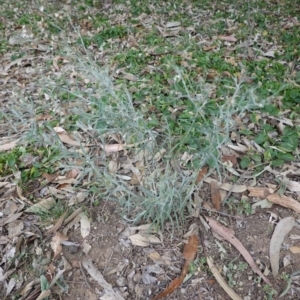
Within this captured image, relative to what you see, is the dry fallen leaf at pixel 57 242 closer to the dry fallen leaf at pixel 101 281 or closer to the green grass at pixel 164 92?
the dry fallen leaf at pixel 101 281

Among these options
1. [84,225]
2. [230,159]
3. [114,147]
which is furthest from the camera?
[114,147]

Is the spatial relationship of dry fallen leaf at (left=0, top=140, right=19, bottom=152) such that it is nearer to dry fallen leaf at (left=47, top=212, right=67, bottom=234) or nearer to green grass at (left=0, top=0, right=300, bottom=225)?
green grass at (left=0, top=0, right=300, bottom=225)

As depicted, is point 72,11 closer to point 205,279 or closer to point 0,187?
point 0,187

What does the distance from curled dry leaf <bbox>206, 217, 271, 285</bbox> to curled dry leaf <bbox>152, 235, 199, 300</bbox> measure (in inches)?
4.0

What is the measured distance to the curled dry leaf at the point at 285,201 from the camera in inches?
67.6

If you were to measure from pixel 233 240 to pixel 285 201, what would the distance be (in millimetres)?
317

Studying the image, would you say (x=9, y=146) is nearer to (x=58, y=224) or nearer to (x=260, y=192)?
(x=58, y=224)

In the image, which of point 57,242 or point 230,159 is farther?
point 230,159

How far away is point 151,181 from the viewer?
1.69m

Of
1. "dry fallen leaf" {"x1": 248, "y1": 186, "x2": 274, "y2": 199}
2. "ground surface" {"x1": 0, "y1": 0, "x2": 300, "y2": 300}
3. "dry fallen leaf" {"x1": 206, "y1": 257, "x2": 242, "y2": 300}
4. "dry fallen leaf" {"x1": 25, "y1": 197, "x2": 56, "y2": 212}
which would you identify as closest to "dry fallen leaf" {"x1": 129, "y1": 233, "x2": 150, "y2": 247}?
"ground surface" {"x1": 0, "y1": 0, "x2": 300, "y2": 300}

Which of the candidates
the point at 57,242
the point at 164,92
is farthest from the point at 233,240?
the point at 164,92

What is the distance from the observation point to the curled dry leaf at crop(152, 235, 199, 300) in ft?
4.96

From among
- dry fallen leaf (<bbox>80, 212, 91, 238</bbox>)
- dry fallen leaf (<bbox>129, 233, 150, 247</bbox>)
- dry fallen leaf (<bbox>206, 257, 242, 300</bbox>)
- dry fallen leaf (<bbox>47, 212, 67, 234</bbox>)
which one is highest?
dry fallen leaf (<bbox>47, 212, 67, 234</bbox>)

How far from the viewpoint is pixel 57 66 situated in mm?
2889
